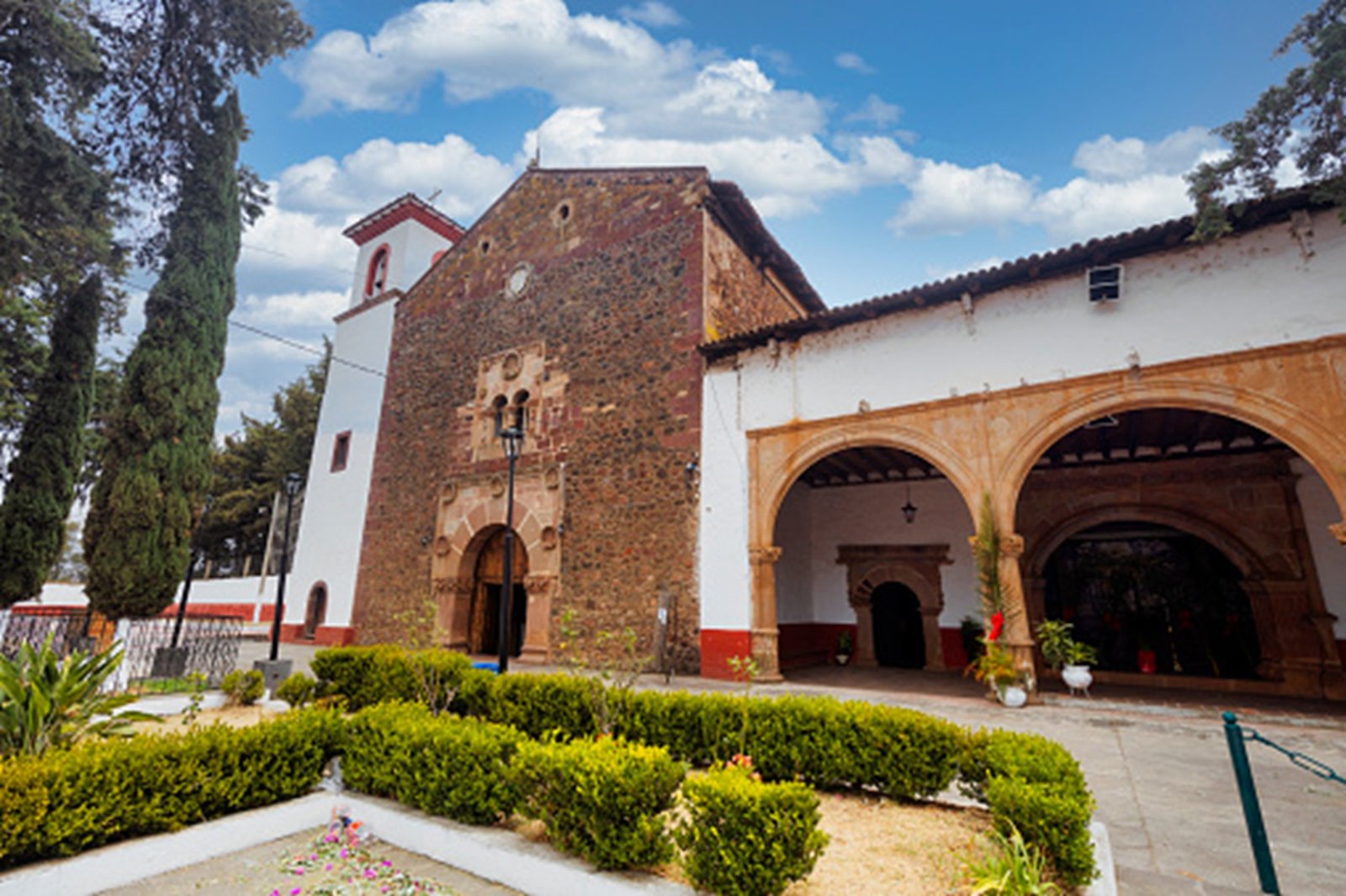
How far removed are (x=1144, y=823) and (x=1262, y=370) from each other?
5.74 metres

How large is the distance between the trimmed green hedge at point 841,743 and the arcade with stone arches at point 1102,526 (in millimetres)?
→ 4381

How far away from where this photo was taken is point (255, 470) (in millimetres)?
25516

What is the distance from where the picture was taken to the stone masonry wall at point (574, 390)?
10953 millimetres

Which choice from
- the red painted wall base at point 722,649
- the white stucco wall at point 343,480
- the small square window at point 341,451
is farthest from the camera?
the small square window at point 341,451

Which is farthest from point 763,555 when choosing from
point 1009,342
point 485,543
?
point 485,543

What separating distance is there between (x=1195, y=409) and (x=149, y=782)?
10.6m

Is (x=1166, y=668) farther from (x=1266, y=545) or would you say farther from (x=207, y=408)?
(x=207, y=408)

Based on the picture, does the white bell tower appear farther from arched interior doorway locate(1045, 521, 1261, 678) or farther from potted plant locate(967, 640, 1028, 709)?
arched interior doorway locate(1045, 521, 1261, 678)

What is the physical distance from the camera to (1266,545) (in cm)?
938

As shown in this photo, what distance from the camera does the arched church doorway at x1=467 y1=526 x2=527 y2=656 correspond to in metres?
13.1

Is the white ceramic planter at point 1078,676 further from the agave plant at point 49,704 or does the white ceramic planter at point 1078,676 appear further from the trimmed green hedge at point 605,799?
the agave plant at point 49,704

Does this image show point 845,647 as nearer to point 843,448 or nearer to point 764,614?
point 764,614

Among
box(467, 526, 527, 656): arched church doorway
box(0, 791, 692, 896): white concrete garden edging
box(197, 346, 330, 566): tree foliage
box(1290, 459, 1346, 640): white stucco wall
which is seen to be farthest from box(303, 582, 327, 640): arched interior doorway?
box(1290, 459, 1346, 640): white stucco wall

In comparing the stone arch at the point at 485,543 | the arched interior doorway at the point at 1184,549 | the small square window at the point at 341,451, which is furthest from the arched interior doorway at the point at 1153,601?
the small square window at the point at 341,451
